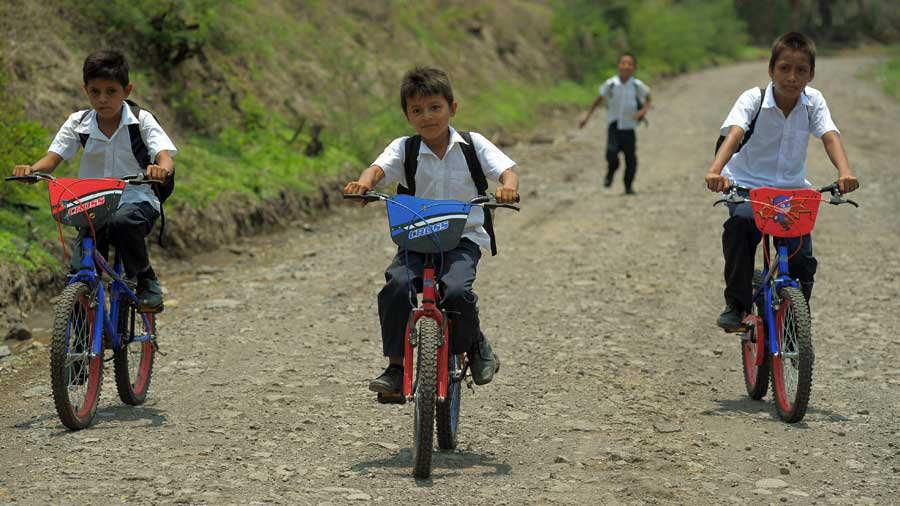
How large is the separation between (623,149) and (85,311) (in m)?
10.9

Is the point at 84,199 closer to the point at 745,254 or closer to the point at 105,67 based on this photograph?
the point at 105,67

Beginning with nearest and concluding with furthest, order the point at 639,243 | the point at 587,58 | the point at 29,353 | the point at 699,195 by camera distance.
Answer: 1. the point at 29,353
2. the point at 639,243
3. the point at 699,195
4. the point at 587,58

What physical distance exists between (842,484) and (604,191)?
11.0 metres

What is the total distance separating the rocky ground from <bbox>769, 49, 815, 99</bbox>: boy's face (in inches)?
76.5

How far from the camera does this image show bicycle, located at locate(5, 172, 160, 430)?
5.92 metres

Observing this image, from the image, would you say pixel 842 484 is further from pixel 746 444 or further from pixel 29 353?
pixel 29 353

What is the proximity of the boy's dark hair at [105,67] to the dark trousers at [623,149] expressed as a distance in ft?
33.5

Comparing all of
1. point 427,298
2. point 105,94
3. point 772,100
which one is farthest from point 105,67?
point 772,100

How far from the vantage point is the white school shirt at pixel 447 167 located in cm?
575

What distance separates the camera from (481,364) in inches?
228

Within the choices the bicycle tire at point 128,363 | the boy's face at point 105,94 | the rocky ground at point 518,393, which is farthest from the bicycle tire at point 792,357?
the boy's face at point 105,94

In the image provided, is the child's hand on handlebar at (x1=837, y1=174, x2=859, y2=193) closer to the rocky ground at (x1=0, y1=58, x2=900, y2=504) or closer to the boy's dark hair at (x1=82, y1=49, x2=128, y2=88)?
the rocky ground at (x1=0, y1=58, x2=900, y2=504)

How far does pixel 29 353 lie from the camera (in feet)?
26.6

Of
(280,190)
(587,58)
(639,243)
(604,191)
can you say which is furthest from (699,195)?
(587,58)
